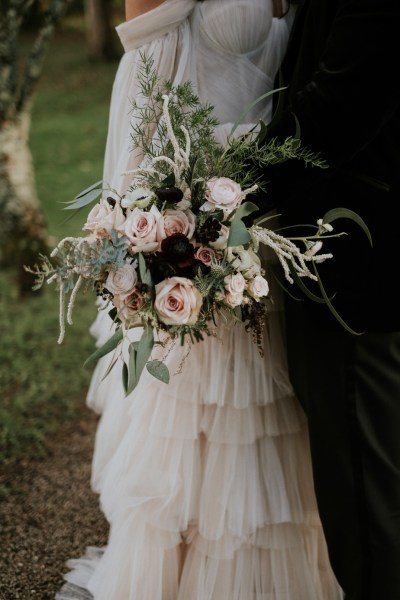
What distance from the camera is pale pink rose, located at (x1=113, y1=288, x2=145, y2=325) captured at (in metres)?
1.64

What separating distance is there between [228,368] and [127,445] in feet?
1.37

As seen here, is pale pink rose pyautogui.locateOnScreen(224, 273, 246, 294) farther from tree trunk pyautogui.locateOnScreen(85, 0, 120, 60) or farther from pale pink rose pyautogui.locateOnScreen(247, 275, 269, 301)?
tree trunk pyautogui.locateOnScreen(85, 0, 120, 60)

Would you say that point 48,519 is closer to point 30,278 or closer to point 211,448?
point 211,448

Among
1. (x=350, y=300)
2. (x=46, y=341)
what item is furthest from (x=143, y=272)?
(x=46, y=341)

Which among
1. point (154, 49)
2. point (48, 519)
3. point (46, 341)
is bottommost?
point (48, 519)

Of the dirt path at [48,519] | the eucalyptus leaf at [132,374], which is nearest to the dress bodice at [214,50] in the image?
the eucalyptus leaf at [132,374]

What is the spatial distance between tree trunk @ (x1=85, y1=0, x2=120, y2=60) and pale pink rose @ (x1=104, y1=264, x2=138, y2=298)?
13.9m

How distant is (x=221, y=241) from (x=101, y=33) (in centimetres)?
1435

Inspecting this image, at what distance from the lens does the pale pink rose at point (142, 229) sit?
63.4 inches

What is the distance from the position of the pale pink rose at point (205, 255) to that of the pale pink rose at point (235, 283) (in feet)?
0.19

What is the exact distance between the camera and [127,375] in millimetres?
1655

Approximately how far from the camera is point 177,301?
1.57 meters

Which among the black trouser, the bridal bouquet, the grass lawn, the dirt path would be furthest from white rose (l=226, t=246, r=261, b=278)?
the dirt path

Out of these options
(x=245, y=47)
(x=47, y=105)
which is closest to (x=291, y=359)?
(x=245, y=47)
